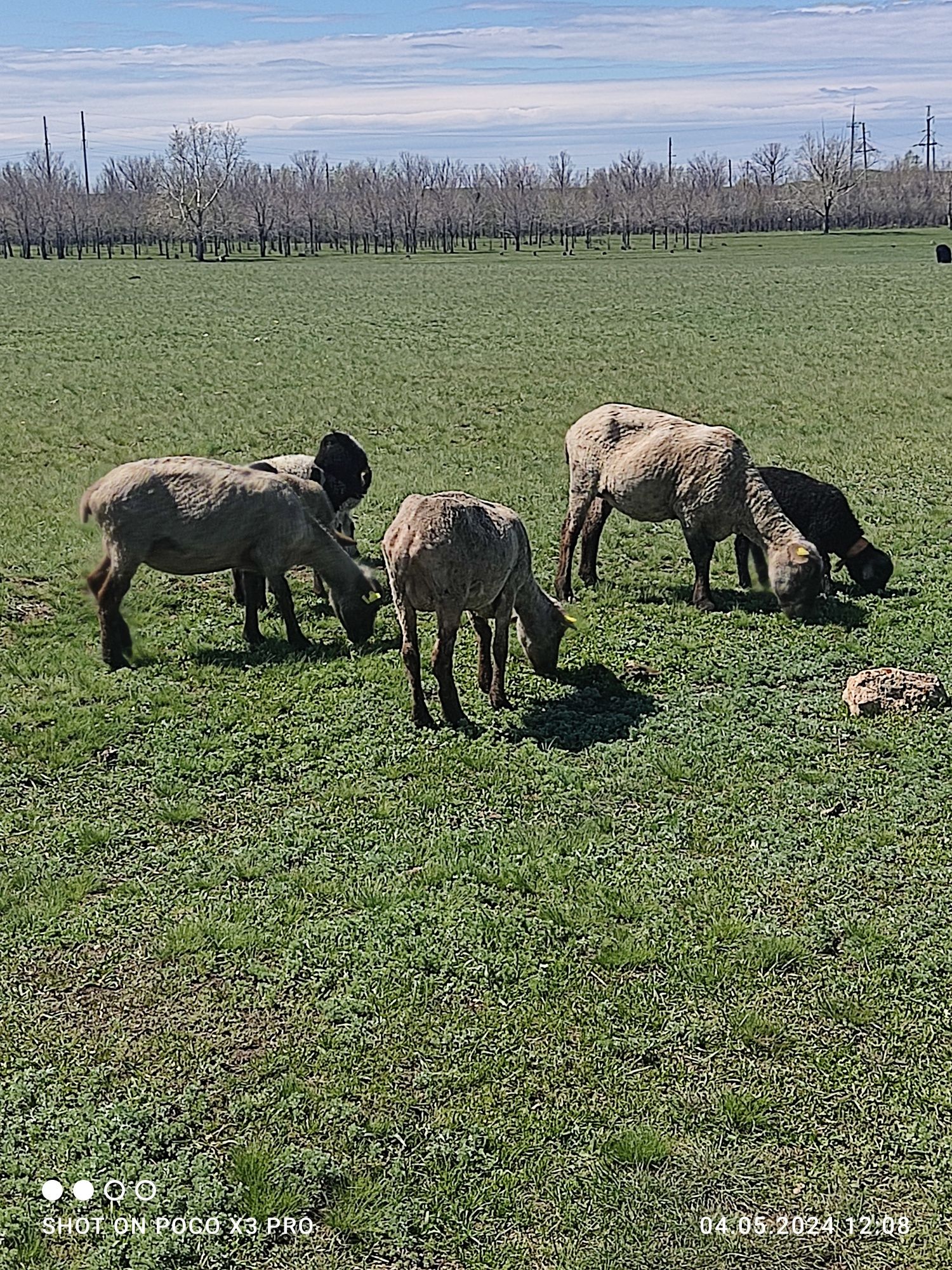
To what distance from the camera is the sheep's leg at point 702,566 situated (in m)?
11.4

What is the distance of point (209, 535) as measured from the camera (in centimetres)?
984

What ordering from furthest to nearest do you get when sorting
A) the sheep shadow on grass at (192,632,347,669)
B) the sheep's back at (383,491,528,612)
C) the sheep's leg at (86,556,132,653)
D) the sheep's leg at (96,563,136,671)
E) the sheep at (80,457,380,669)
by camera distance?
1. the sheep shadow on grass at (192,632,347,669)
2. the sheep's leg at (86,556,132,653)
3. the sheep's leg at (96,563,136,671)
4. the sheep at (80,457,380,669)
5. the sheep's back at (383,491,528,612)

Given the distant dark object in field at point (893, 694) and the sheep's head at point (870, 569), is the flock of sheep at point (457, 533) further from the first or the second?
the distant dark object in field at point (893, 694)

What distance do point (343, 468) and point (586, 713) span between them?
15.6ft

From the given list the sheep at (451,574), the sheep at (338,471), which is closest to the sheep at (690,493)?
the sheep at (338,471)

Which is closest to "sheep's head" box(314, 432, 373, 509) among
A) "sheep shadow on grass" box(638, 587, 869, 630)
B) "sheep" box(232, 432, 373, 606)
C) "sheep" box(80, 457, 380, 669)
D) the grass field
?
"sheep" box(232, 432, 373, 606)

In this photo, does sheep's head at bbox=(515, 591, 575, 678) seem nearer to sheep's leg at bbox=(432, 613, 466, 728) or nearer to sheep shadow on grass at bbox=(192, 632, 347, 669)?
sheep's leg at bbox=(432, 613, 466, 728)

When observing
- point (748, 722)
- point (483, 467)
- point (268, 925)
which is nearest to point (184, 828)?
point (268, 925)

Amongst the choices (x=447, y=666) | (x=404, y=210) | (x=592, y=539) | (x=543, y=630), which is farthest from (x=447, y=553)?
(x=404, y=210)

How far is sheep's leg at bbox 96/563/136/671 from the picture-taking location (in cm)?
992

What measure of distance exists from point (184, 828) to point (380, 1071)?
2665 millimetres

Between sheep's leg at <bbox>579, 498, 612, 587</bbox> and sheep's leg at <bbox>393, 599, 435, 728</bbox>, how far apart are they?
12.6ft

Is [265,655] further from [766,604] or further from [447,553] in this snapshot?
[766,604]

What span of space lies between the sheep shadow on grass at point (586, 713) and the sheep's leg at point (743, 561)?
111 inches
